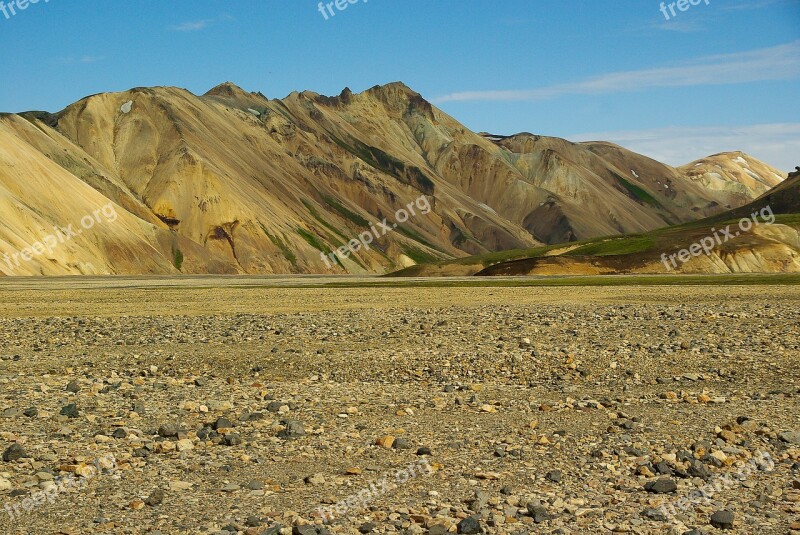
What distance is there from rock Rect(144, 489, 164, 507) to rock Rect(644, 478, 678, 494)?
611 centimetres

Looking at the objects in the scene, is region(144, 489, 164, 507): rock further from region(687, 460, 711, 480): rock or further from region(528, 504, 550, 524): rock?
region(687, 460, 711, 480): rock

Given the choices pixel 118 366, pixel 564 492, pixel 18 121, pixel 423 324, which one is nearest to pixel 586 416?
pixel 564 492

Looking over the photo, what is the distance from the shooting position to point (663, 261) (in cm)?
10750

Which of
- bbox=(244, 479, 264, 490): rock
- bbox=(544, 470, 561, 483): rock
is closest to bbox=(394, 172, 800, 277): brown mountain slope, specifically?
bbox=(544, 470, 561, 483): rock

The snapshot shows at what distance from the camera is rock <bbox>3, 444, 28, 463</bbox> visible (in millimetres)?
12453

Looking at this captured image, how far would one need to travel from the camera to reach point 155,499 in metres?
10.7

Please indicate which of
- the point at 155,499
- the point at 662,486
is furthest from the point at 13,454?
the point at 662,486

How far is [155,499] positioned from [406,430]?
16.4 ft

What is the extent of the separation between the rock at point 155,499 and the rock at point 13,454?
2.79m

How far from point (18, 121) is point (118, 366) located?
5854 inches

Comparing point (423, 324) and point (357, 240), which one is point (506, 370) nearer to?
point (423, 324)

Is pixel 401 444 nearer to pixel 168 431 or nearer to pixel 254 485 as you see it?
pixel 254 485

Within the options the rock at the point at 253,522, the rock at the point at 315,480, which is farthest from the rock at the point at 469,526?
the rock at the point at 315,480

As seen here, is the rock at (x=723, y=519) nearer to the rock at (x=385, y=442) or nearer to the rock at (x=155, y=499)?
the rock at (x=385, y=442)
